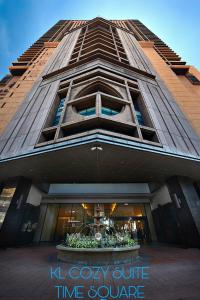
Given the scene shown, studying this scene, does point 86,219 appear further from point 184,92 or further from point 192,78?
point 192,78

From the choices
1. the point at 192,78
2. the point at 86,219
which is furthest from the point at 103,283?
the point at 192,78

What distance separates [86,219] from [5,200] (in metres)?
7.81

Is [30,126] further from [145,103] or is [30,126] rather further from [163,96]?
[163,96]

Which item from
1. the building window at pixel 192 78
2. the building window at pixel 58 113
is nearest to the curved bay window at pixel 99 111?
the building window at pixel 58 113

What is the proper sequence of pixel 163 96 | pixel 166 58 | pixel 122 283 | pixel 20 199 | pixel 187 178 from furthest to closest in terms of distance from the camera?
pixel 166 58
pixel 163 96
pixel 187 178
pixel 20 199
pixel 122 283

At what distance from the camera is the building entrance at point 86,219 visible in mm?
15219

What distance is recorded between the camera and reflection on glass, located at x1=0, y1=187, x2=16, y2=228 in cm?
1107

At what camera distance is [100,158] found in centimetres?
1088

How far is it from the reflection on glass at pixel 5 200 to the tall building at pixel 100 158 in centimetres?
9

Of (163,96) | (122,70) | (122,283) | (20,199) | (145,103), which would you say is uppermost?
(122,70)

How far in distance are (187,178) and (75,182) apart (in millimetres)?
10755

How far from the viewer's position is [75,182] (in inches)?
617

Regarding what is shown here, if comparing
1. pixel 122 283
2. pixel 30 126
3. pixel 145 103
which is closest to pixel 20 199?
pixel 30 126

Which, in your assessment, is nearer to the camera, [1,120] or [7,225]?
[7,225]
